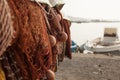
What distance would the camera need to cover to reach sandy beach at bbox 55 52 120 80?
11.6 m

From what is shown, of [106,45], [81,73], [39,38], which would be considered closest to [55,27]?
[39,38]

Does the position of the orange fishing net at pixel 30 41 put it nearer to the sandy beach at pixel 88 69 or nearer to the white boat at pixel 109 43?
the sandy beach at pixel 88 69

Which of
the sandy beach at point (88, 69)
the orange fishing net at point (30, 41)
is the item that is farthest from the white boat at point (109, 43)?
the orange fishing net at point (30, 41)

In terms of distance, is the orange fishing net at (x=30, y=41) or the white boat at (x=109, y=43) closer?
the orange fishing net at (x=30, y=41)

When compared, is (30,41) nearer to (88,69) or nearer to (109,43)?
(88,69)

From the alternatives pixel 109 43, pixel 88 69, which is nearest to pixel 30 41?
pixel 88 69

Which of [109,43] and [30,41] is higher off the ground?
[30,41]

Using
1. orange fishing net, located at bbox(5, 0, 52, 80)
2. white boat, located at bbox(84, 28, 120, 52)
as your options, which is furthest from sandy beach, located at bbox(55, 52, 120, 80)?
orange fishing net, located at bbox(5, 0, 52, 80)

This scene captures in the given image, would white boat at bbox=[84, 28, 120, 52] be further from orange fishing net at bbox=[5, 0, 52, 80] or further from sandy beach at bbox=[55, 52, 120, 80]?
orange fishing net at bbox=[5, 0, 52, 80]

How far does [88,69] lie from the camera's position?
1307cm

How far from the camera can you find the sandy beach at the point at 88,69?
1156 centimetres

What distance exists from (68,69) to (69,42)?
31.8 ft

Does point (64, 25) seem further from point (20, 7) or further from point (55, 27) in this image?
point (20, 7)

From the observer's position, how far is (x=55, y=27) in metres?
2.76
